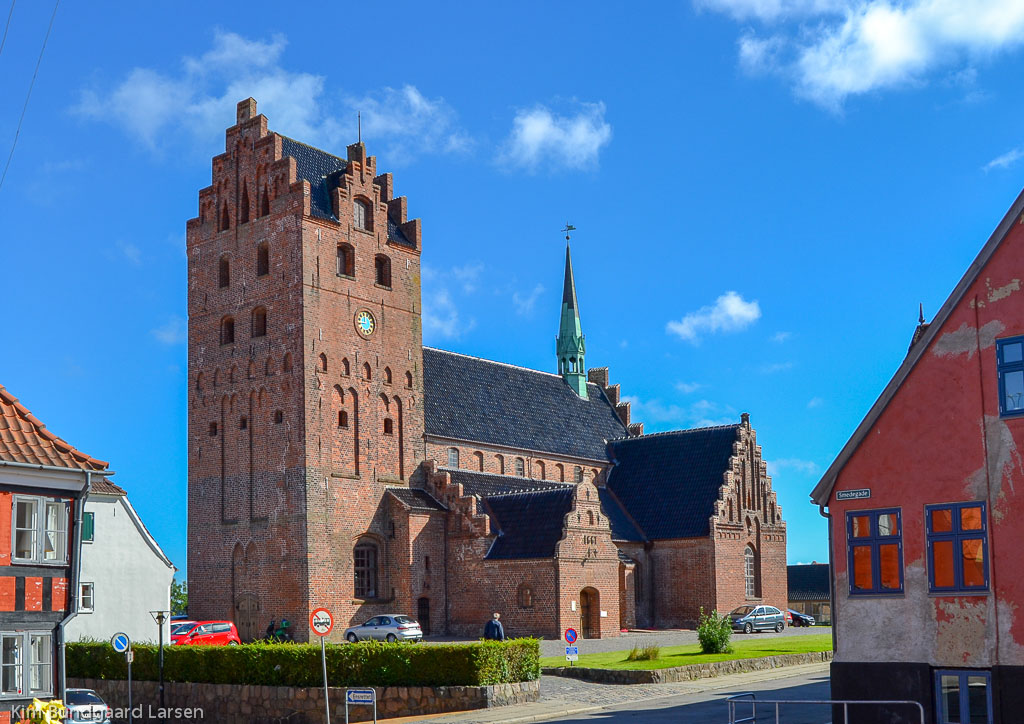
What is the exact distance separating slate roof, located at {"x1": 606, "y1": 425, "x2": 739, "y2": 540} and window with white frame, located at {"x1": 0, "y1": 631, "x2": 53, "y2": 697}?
1540 inches

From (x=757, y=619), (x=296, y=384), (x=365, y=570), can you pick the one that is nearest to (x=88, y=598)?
(x=296, y=384)

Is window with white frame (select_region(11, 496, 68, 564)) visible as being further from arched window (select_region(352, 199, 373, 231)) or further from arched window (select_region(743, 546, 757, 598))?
arched window (select_region(743, 546, 757, 598))

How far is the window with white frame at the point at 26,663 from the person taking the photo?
23969 millimetres

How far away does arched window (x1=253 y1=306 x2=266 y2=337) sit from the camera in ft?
180

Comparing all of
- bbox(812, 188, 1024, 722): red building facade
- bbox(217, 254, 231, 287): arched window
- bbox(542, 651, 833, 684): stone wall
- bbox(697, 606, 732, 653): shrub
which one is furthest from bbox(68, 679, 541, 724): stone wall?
bbox(217, 254, 231, 287): arched window

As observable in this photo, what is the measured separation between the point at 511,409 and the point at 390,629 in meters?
19.9

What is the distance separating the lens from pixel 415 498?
5575 cm

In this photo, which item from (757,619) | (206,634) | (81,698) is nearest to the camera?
(81,698)

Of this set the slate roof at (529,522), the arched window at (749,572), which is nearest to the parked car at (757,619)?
the arched window at (749,572)

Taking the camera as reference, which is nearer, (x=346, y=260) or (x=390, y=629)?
(x=390, y=629)

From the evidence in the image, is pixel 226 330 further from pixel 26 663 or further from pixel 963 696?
pixel 963 696

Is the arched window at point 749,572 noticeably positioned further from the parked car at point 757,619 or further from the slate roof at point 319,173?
the slate roof at point 319,173

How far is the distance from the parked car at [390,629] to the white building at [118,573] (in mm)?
7703

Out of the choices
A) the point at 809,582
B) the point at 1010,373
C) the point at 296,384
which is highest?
the point at 296,384
